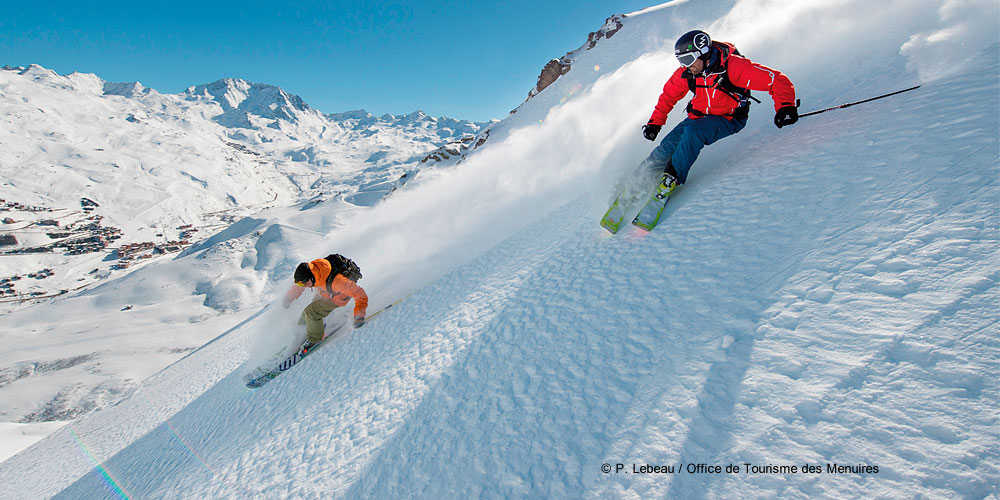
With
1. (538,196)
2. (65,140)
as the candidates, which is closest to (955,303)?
(538,196)

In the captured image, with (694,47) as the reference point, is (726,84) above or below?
below

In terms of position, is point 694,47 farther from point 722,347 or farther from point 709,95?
point 722,347

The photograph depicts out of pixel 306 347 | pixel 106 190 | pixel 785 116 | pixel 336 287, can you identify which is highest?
pixel 106 190

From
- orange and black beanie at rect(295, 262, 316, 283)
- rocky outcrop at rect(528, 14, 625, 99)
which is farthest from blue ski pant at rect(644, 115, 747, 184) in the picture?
rocky outcrop at rect(528, 14, 625, 99)

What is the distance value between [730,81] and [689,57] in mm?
609

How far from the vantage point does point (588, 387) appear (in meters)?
2.97

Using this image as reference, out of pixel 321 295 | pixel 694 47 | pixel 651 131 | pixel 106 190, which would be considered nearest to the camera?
pixel 694 47

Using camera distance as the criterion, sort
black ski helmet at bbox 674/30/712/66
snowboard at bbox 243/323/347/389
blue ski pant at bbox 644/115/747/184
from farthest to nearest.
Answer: snowboard at bbox 243/323/347/389, blue ski pant at bbox 644/115/747/184, black ski helmet at bbox 674/30/712/66

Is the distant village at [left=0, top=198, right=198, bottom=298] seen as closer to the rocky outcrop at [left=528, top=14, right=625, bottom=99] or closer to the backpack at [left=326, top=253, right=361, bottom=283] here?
the rocky outcrop at [left=528, top=14, right=625, bottom=99]

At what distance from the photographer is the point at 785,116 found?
4.28 meters

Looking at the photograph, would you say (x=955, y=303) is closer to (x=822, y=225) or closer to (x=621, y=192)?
(x=822, y=225)

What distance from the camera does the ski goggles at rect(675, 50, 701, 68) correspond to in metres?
4.55

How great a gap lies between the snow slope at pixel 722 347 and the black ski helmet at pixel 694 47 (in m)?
1.53

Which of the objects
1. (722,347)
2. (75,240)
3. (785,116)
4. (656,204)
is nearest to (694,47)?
(785,116)
